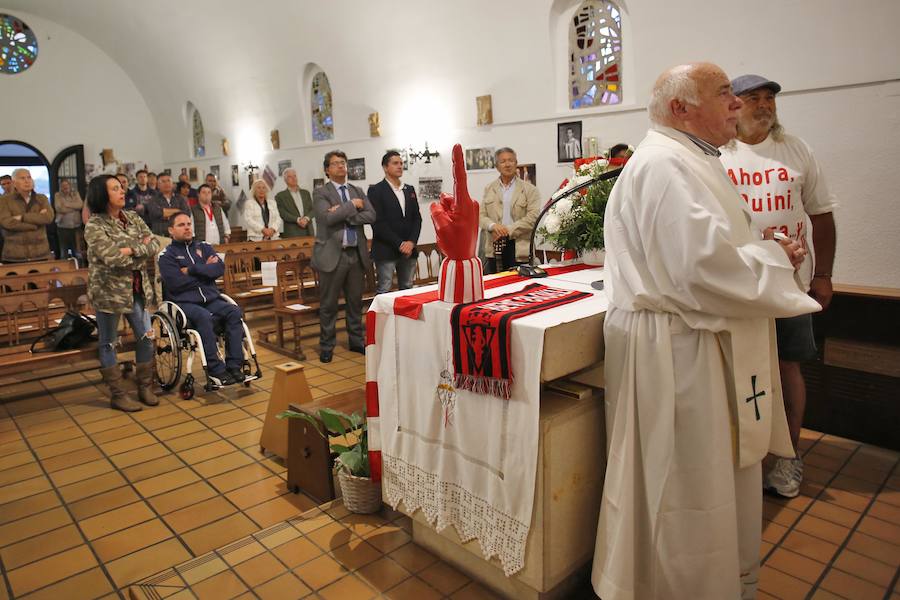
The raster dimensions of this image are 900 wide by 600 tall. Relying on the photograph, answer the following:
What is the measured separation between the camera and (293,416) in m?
3.01

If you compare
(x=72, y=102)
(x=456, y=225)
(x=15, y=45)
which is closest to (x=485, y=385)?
(x=456, y=225)

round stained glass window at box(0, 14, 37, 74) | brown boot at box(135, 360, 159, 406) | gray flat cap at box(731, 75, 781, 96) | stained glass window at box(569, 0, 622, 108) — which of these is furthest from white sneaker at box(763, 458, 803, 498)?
round stained glass window at box(0, 14, 37, 74)

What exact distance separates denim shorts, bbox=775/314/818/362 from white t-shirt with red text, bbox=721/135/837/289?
0.36 m

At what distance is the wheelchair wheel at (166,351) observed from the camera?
187 inches

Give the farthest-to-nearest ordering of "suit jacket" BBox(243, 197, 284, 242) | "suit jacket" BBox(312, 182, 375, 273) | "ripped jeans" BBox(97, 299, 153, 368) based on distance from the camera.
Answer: "suit jacket" BBox(243, 197, 284, 242)
"suit jacket" BBox(312, 182, 375, 273)
"ripped jeans" BBox(97, 299, 153, 368)

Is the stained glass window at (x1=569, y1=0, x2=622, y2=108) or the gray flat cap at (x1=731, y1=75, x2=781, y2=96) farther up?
the stained glass window at (x1=569, y1=0, x2=622, y2=108)

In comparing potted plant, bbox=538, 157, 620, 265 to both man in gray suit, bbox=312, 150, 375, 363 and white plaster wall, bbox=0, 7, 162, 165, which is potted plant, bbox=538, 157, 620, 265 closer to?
man in gray suit, bbox=312, 150, 375, 363

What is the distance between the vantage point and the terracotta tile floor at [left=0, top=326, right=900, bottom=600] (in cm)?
232

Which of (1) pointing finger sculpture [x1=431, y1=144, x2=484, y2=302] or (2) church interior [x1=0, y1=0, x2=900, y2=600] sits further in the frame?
(2) church interior [x1=0, y1=0, x2=900, y2=600]

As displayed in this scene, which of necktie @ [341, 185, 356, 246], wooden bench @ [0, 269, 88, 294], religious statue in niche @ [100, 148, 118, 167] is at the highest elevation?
religious statue in niche @ [100, 148, 118, 167]

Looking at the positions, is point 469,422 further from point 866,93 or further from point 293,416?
point 866,93

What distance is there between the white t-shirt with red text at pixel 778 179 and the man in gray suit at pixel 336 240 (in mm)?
3476

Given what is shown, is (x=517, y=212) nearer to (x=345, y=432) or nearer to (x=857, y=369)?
(x=857, y=369)

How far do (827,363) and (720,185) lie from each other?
233 centimetres
